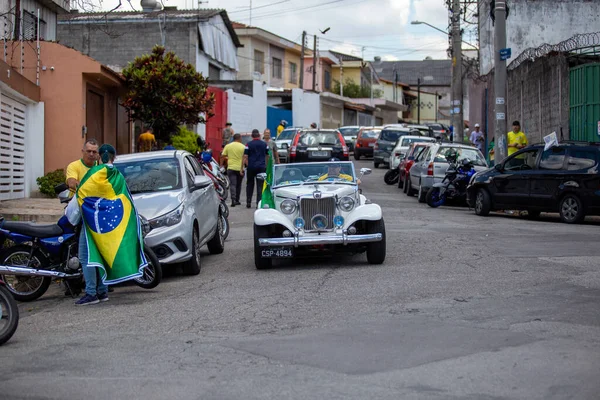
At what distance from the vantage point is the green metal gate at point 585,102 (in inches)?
895

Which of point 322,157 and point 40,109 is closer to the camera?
point 40,109

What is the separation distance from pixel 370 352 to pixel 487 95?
33846mm

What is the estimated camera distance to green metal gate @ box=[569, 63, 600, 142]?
74.6 ft

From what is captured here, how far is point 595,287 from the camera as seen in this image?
1014 centimetres

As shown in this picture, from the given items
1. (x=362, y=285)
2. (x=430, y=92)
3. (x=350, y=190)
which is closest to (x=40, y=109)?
(x=350, y=190)

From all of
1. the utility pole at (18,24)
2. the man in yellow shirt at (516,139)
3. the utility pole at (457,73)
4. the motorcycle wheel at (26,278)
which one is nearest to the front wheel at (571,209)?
the man in yellow shirt at (516,139)

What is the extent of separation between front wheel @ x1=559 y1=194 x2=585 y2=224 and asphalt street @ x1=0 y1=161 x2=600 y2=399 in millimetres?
4984


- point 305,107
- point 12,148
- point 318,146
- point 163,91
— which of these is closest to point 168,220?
point 12,148

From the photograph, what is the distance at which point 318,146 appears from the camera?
29438mm

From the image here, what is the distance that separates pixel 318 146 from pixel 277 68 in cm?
3456

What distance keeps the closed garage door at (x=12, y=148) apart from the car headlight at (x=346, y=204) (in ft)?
30.6

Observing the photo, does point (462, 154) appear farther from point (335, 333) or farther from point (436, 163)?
point (335, 333)

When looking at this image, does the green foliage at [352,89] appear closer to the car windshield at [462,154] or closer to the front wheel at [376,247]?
the car windshield at [462,154]

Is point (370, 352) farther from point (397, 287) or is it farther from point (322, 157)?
point (322, 157)
